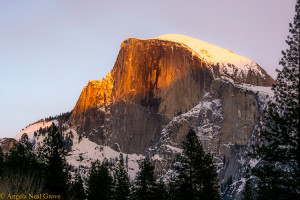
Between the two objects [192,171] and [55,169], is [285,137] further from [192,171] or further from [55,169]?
[55,169]

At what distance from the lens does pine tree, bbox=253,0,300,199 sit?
76.5ft

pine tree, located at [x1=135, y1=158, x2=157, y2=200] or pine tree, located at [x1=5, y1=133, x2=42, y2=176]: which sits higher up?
pine tree, located at [x1=5, y1=133, x2=42, y2=176]

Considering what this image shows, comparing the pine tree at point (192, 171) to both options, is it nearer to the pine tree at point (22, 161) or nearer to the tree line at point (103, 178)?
the tree line at point (103, 178)

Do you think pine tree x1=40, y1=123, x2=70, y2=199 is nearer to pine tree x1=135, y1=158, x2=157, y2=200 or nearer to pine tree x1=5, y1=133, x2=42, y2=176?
pine tree x1=5, y1=133, x2=42, y2=176

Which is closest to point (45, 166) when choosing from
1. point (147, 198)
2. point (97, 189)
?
point (97, 189)

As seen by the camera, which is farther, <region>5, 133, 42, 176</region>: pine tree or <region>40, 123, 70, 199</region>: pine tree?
<region>5, 133, 42, 176</region>: pine tree

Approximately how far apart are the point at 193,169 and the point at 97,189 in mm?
19777

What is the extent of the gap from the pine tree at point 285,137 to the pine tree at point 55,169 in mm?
32982

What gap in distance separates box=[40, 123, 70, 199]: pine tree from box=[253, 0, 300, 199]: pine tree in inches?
1299

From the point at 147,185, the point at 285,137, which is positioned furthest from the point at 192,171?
the point at 285,137

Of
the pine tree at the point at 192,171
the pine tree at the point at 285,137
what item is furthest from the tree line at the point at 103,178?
the pine tree at the point at 285,137

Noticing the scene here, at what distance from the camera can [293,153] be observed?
23422 millimetres

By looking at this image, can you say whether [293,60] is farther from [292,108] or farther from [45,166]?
[45,166]

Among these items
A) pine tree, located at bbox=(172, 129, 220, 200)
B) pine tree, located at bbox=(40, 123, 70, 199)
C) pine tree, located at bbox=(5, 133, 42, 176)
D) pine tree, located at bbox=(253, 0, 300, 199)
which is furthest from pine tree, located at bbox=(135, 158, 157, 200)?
pine tree, located at bbox=(253, 0, 300, 199)
